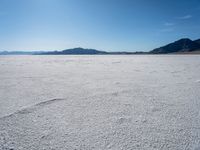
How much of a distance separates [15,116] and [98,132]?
1424 mm

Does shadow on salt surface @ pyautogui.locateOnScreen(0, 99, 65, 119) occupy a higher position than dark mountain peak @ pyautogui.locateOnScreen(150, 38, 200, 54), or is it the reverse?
dark mountain peak @ pyautogui.locateOnScreen(150, 38, 200, 54)

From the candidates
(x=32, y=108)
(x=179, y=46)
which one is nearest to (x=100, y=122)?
(x=32, y=108)

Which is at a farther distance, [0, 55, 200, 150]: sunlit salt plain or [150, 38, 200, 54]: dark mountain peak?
[150, 38, 200, 54]: dark mountain peak

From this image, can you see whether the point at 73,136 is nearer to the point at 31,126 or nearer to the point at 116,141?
the point at 116,141

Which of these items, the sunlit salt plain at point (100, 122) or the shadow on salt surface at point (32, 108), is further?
the shadow on salt surface at point (32, 108)

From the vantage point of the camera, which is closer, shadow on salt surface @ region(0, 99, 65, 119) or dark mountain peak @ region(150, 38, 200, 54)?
shadow on salt surface @ region(0, 99, 65, 119)

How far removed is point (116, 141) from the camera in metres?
1.76

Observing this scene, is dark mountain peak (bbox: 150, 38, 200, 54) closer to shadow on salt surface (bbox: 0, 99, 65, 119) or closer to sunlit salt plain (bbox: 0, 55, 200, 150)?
sunlit salt plain (bbox: 0, 55, 200, 150)

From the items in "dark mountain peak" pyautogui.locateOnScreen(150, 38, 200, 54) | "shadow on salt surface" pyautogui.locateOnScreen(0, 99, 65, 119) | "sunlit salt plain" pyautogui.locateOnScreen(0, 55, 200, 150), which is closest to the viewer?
"sunlit salt plain" pyautogui.locateOnScreen(0, 55, 200, 150)

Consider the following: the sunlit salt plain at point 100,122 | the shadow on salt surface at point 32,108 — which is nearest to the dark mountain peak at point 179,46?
the sunlit salt plain at point 100,122

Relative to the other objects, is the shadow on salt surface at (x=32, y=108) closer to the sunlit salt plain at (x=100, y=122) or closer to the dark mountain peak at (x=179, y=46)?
the sunlit salt plain at (x=100, y=122)

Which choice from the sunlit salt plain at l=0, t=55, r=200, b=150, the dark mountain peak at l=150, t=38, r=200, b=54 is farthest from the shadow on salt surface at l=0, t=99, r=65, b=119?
the dark mountain peak at l=150, t=38, r=200, b=54

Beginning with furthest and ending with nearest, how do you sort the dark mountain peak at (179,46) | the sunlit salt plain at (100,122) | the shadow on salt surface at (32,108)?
1. the dark mountain peak at (179,46)
2. the shadow on salt surface at (32,108)
3. the sunlit salt plain at (100,122)

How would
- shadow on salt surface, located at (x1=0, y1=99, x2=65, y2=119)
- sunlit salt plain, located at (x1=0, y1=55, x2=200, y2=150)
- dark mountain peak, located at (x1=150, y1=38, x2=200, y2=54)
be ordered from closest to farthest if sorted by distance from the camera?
1. sunlit salt plain, located at (x1=0, y1=55, x2=200, y2=150)
2. shadow on salt surface, located at (x1=0, y1=99, x2=65, y2=119)
3. dark mountain peak, located at (x1=150, y1=38, x2=200, y2=54)
